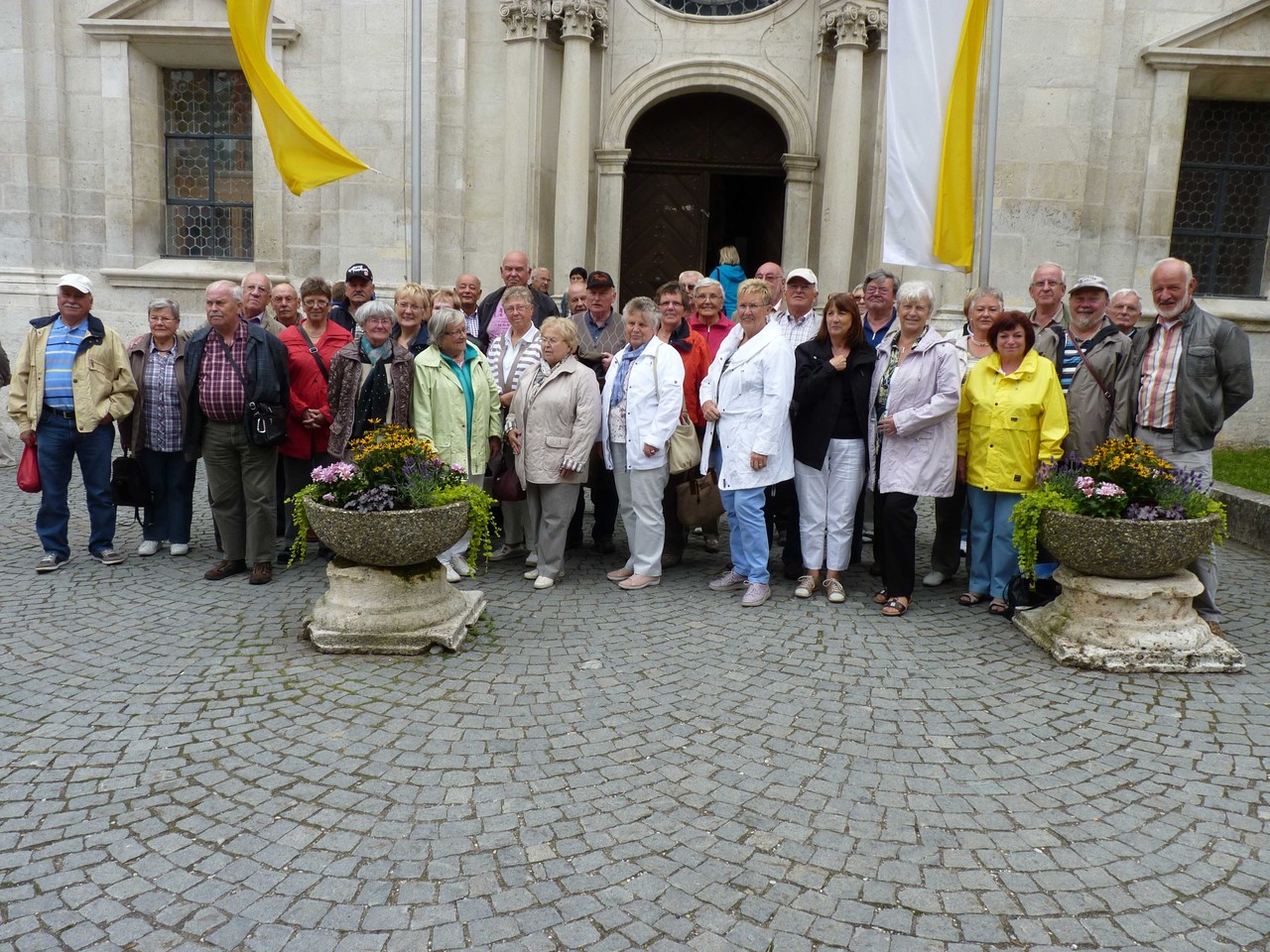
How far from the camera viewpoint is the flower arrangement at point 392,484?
16.9ft

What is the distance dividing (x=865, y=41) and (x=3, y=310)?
11.0 m

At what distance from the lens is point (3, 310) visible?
12.0 m

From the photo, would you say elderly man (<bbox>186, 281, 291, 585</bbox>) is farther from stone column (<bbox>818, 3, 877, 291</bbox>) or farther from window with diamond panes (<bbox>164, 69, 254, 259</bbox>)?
window with diamond panes (<bbox>164, 69, 254, 259</bbox>)

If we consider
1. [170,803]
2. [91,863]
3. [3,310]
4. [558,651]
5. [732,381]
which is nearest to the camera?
[91,863]

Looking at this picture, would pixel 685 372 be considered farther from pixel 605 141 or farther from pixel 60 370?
pixel 605 141

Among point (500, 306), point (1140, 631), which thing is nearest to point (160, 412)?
point (500, 306)

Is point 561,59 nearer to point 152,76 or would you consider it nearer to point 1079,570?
point 152,76

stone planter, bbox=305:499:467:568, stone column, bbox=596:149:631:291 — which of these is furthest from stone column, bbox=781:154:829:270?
stone planter, bbox=305:499:467:568

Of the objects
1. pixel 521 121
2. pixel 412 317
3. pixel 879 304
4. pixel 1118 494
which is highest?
pixel 521 121

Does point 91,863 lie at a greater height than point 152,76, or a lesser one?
lesser

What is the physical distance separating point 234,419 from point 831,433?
3916 millimetres

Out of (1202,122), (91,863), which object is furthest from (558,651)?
(1202,122)

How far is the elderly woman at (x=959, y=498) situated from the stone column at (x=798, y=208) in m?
5.39

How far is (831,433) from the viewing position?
242 inches
